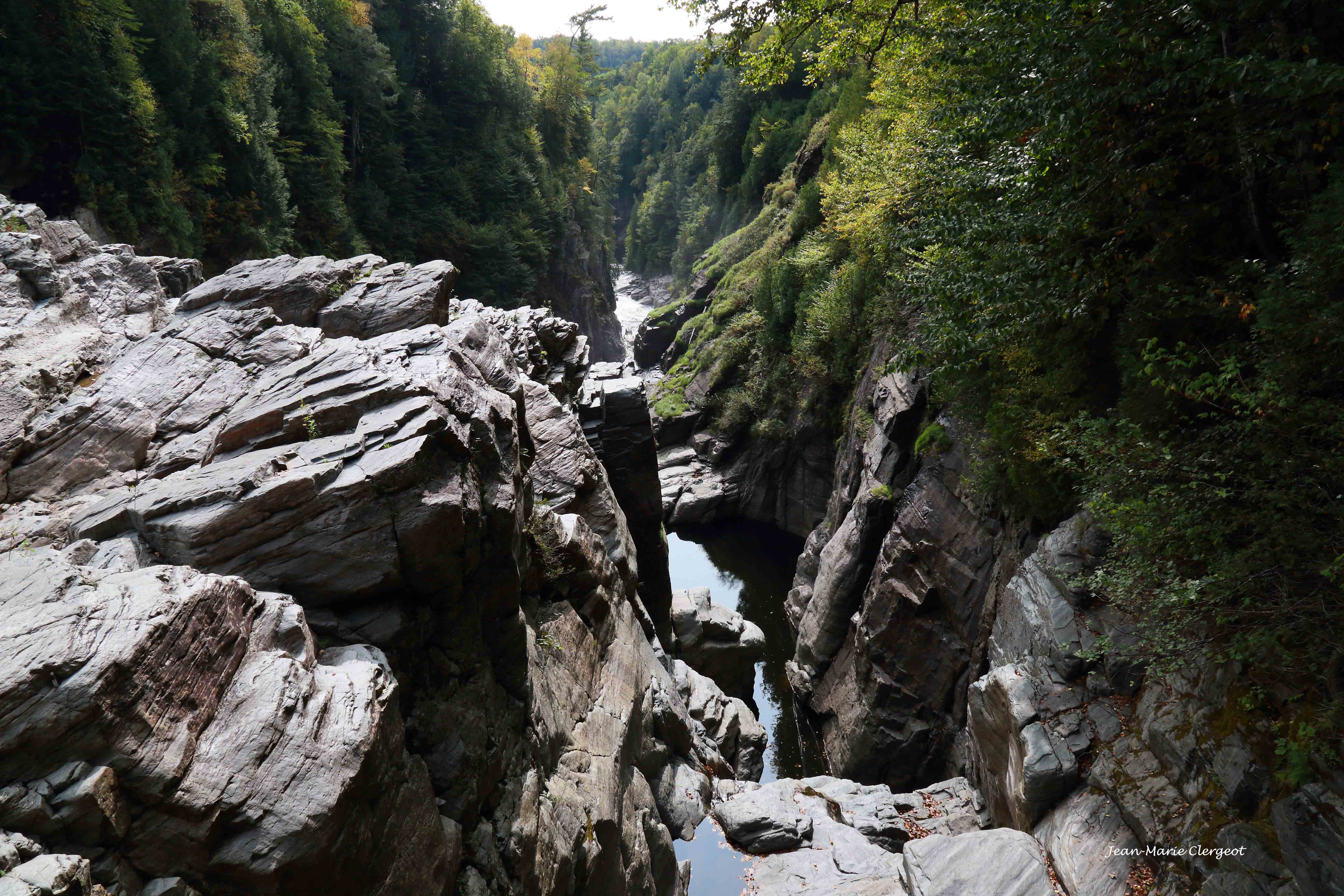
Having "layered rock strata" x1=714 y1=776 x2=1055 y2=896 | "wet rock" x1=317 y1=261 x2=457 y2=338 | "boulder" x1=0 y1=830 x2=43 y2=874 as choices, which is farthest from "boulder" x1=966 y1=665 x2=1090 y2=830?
"wet rock" x1=317 y1=261 x2=457 y2=338

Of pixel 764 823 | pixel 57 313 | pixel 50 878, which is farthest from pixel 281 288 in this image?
pixel 764 823

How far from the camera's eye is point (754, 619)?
96.7 feet

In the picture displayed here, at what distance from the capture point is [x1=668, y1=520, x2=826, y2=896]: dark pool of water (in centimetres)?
1359

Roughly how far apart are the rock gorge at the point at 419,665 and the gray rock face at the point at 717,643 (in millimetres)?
5119

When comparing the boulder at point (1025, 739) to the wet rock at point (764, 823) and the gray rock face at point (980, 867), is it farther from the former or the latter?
the wet rock at point (764, 823)

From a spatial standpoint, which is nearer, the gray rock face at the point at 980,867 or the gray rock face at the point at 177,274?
the gray rock face at the point at 980,867

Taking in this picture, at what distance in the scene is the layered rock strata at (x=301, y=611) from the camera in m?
4.83

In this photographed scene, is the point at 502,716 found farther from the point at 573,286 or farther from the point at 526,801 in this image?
the point at 573,286

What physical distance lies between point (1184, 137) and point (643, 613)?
14195 mm

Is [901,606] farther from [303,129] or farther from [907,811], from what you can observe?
[303,129]

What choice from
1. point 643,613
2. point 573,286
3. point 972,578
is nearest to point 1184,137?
point 972,578

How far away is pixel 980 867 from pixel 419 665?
30.0 feet

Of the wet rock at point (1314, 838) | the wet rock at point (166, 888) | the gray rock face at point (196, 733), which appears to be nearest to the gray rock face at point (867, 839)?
the wet rock at point (1314, 838)

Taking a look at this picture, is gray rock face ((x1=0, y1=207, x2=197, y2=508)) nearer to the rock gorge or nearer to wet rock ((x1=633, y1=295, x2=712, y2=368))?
the rock gorge
